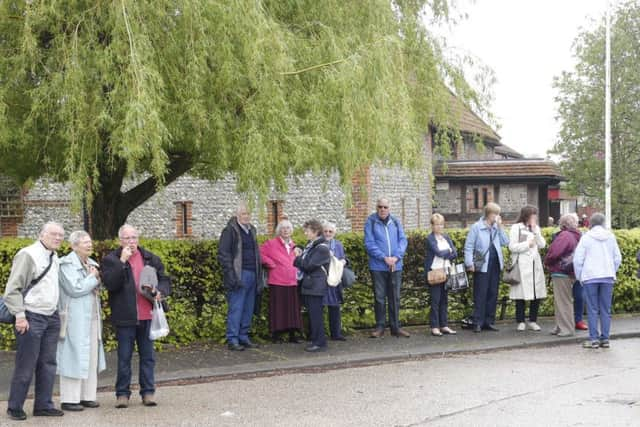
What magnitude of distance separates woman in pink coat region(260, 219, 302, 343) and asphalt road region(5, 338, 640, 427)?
173 centimetres

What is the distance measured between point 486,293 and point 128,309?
674 cm

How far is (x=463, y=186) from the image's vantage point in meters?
39.9

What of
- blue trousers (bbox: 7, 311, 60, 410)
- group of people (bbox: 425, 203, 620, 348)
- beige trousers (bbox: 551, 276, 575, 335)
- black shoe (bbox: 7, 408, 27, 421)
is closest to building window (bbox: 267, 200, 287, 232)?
group of people (bbox: 425, 203, 620, 348)

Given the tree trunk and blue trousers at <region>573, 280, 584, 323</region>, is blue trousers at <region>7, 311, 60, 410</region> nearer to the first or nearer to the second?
the tree trunk

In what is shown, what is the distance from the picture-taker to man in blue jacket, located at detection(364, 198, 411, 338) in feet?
40.7

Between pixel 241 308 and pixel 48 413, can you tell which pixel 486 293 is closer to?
pixel 241 308

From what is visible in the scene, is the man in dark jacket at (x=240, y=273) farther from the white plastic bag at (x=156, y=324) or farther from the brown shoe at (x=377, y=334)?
the white plastic bag at (x=156, y=324)

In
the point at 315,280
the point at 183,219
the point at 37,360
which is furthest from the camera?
the point at 183,219

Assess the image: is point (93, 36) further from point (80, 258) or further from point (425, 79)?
point (425, 79)

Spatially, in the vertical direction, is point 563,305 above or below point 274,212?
below

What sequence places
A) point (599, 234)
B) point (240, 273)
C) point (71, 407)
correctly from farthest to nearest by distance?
point (599, 234), point (240, 273), point (71, 407)

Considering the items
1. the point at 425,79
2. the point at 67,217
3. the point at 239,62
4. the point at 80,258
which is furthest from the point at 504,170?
the point at 80,258

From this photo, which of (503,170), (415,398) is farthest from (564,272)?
(503,170)

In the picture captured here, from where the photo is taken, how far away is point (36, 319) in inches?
307
